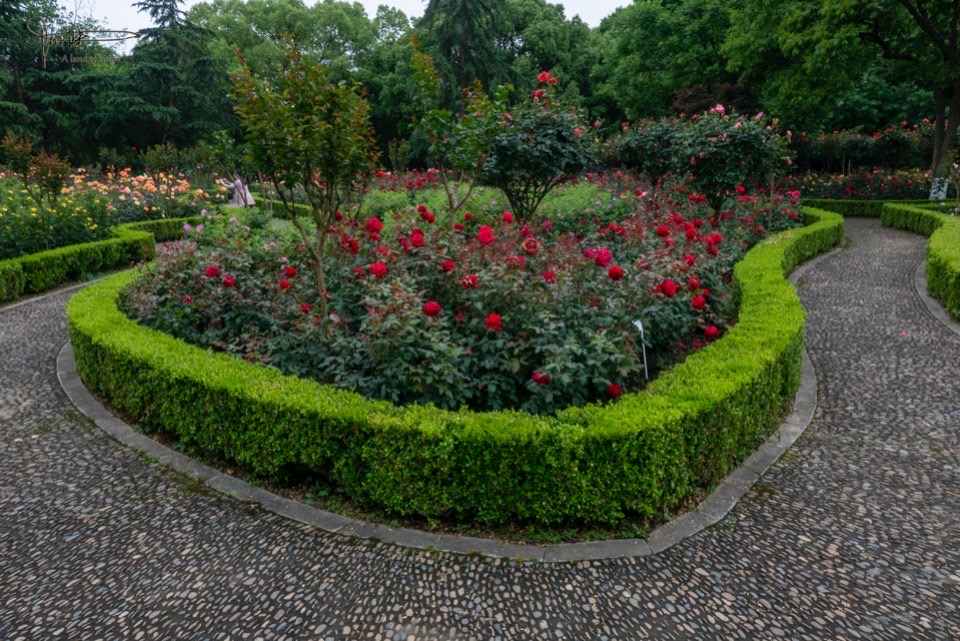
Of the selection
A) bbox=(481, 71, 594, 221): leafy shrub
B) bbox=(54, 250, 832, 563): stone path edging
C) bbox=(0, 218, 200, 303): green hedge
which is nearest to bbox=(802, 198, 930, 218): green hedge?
bbox=(481, 71, 594, 221): leafy shrub

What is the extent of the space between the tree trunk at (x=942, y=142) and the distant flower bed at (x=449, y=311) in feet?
44.7

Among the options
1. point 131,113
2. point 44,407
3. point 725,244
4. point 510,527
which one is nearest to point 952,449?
point 510,527

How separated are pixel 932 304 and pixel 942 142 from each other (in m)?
13.2

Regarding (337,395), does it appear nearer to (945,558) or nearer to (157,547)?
(157,547)

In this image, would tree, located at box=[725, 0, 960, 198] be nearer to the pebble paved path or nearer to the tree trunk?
the tree trunk

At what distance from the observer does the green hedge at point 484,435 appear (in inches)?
122

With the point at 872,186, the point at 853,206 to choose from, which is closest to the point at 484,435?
the point at 853,206

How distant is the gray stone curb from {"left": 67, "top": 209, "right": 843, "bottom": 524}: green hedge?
12.2 feet

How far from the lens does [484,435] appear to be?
10.1 ft

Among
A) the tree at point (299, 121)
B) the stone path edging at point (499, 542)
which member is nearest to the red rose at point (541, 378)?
the stone path edging at point (499, 542)

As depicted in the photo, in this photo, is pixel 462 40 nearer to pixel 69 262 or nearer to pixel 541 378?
pixel 69 262

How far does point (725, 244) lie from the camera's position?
29.1 ft

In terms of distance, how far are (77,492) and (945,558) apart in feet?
16.8

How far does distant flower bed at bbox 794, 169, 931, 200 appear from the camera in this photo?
57.8 feet
